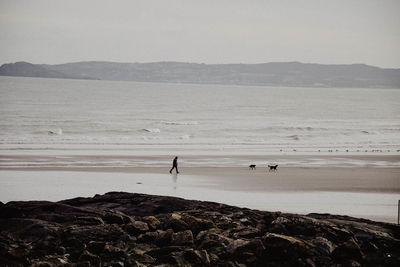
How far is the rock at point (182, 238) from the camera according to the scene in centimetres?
1307

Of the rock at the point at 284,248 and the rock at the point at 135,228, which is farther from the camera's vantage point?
the rock at the point at 135,228

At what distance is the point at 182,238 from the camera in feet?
43.1

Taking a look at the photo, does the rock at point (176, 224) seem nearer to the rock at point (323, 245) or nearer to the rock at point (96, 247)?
the rock at point (96, 247)

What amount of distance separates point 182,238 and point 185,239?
7 cm

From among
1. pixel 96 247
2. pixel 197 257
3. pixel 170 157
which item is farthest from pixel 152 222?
pixel 170 157

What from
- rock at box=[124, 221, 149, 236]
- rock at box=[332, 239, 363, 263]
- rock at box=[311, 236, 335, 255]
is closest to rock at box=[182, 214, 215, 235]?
rock at box=[124, 221, 149, 236]

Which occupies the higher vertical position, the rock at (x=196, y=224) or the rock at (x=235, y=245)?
the rock at (x=196, y=224)

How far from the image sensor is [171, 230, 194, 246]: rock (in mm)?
13070

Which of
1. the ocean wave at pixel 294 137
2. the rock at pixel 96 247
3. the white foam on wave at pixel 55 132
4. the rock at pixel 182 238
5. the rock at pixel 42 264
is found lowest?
the rock at pixel 42 264

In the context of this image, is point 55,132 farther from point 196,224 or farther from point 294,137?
point 196,224

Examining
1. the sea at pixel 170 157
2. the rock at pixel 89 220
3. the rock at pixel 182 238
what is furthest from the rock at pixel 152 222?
the sea at pixel 170 157

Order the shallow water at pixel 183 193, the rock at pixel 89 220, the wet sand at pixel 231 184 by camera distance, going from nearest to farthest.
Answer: the rock at pixel 89 220 < the shallow water at pixel 183 193 < the wet sand at pixel 231 184

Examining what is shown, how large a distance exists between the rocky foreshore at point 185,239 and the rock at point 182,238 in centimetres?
2

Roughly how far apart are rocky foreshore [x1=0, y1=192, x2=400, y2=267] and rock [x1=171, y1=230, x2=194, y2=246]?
0.02 meters
